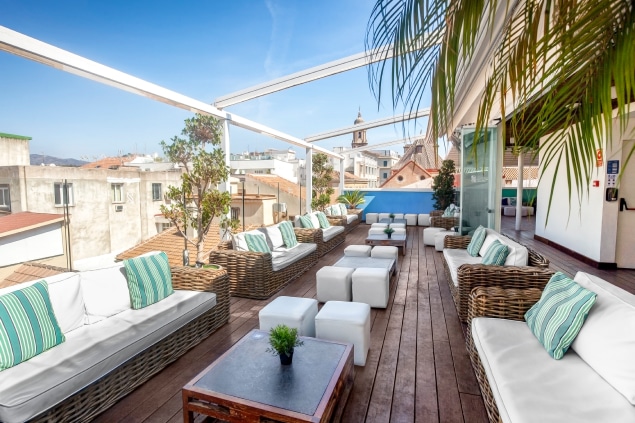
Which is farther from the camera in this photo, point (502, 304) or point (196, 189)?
point (196, 189)

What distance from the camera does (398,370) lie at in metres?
2.67

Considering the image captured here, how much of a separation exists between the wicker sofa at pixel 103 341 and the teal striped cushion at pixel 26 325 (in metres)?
0.06

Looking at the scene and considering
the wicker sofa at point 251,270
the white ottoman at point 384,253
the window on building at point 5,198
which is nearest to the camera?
the window on building at point 5,198

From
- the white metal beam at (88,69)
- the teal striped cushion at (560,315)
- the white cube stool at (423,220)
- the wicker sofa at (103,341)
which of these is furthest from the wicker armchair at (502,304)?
the white cube stool at (423,220)

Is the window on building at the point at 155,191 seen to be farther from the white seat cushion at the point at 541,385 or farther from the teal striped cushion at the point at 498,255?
the white seat cushion at the point at 541,385

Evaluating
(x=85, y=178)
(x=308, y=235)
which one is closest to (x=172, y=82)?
(x=85, y=178)

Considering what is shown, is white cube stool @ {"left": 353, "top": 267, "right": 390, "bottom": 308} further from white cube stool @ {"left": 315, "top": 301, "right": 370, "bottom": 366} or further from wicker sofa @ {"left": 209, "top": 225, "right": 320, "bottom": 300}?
wicker sofa @ {"left": 209, "top": 225, "right": 320, "bottom": 300}

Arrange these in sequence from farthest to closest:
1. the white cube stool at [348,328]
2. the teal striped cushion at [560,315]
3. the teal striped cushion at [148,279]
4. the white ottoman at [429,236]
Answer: the white ottoman at [429,236], the teal striped cushion at [148,279], the white cube stool at [348,328], the teal striped cushion at [560,315]

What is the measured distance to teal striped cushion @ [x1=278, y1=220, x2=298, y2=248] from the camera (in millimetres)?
5759

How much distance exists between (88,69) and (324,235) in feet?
16.3

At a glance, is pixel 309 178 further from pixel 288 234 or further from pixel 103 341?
pixel 103 341

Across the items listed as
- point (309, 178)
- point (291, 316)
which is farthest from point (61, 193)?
point (309, 178)

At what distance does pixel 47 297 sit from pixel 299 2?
188 inches

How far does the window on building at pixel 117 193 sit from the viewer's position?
6.93 meters
